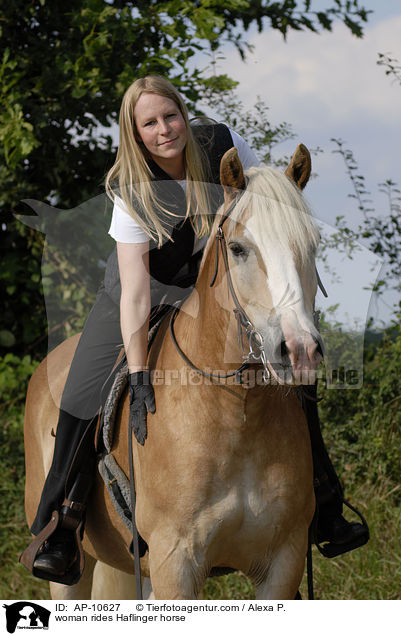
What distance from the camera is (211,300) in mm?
2533

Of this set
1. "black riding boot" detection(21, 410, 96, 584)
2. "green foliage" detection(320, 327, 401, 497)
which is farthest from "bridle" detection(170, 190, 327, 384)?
"green foliage" detection(320, 327, 401, 497)

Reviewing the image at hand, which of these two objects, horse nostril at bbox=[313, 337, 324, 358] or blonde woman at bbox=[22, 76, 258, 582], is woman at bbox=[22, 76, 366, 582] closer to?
blonde woman at bbox=[22, 76, 258, 582]

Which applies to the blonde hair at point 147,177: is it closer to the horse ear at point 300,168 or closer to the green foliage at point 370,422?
the horse ear at point 300,168

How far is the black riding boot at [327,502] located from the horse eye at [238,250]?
94 cm

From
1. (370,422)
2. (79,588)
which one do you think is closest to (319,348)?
(79,588)

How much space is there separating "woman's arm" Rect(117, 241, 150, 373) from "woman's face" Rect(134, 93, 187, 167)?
411 mm

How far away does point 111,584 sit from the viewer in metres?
3.93

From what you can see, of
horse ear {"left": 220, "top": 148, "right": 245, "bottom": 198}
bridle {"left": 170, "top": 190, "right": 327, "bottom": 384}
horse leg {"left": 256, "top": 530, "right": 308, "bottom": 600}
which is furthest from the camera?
horse leg {"left": 256, "top": 530, "right": 308, "bottom": 600}

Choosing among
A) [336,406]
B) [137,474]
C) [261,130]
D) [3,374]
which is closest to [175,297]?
[137,474]

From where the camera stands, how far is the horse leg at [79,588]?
3.93m

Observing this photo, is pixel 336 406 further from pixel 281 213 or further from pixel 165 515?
pixel 281 213

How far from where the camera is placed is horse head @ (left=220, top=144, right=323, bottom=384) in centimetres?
206

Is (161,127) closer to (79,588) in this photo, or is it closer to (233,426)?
(233,426)

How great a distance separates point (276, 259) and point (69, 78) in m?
4.41
